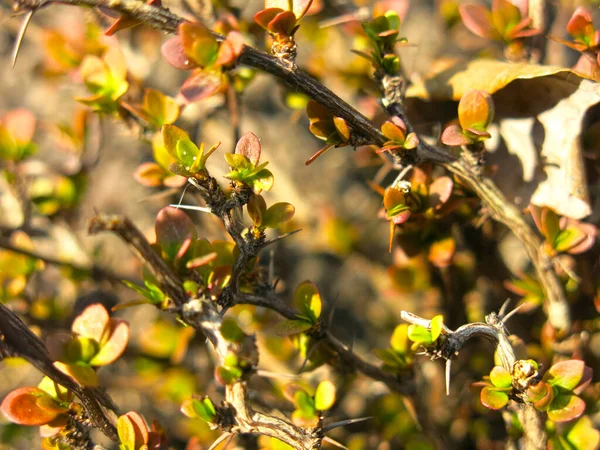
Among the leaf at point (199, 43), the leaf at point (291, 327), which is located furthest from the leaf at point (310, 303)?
the leaf at point (199, 43)

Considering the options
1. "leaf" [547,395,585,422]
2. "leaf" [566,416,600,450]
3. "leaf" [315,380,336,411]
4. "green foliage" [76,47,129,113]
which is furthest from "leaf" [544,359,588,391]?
"green foliage" [76,47,129,113]

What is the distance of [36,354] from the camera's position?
977 millimetres

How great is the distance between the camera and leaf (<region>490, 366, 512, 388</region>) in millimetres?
938

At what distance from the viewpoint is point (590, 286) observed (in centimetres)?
133

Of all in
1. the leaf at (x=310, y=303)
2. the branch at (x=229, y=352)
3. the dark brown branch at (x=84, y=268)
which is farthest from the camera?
the dark brown branch at (x=84, y=268)

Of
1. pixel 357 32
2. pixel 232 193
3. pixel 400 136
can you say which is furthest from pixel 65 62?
pixel 400 136

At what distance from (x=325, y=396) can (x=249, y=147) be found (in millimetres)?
478

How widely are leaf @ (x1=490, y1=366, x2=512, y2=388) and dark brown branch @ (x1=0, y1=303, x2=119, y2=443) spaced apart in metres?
0.70

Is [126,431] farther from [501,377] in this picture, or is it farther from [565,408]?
[565,408]

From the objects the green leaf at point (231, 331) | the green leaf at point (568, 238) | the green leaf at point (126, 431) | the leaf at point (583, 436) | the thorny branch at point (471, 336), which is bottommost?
the leaf at point (583, 436)

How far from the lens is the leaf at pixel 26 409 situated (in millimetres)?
958

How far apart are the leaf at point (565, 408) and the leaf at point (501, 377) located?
0.41ft

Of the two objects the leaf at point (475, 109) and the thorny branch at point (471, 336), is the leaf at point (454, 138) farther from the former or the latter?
the thorny branch at point (471, 336)

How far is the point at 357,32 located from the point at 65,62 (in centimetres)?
85
